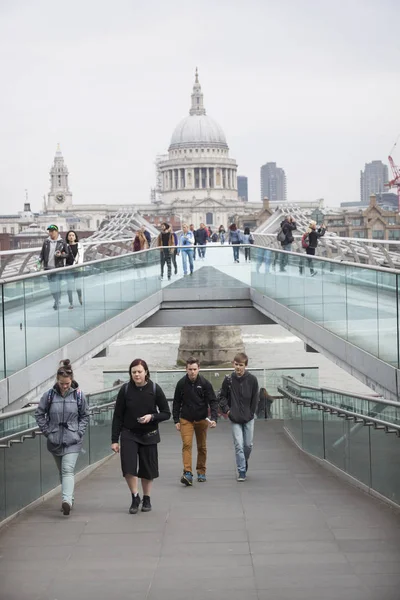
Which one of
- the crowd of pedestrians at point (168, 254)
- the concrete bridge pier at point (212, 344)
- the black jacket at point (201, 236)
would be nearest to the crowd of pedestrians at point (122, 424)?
the crowd of pedestrians at point (168, 254)

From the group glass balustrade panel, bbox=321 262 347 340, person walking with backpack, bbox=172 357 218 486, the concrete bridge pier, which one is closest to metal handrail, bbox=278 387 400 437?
glass balustrade panel, bbox=321 262 347 340

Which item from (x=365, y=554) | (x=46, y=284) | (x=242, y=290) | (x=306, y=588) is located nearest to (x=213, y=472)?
(x=46, y=284)

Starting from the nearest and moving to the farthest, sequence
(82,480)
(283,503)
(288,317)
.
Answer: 1. (283,503)
2. (82,480)
3. (288,317)

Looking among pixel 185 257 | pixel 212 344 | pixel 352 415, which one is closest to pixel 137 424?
pixel 352 415

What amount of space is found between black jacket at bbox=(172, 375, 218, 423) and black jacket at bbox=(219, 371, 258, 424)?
28 cm

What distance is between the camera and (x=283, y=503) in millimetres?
10016

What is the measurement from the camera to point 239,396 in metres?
11.5

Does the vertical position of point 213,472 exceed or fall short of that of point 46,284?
it falls short

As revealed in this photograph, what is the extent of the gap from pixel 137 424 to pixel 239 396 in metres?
2.14

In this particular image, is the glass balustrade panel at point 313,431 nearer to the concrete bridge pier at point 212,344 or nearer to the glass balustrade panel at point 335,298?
the glass balustrade panel at point 335,298

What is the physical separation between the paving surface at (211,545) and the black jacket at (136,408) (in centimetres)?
74

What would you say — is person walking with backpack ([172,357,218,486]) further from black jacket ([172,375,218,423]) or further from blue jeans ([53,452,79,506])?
blue jeans ([53,452,79,506])

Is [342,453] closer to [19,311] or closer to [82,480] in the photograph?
[82,480]

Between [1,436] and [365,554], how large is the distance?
333cm
